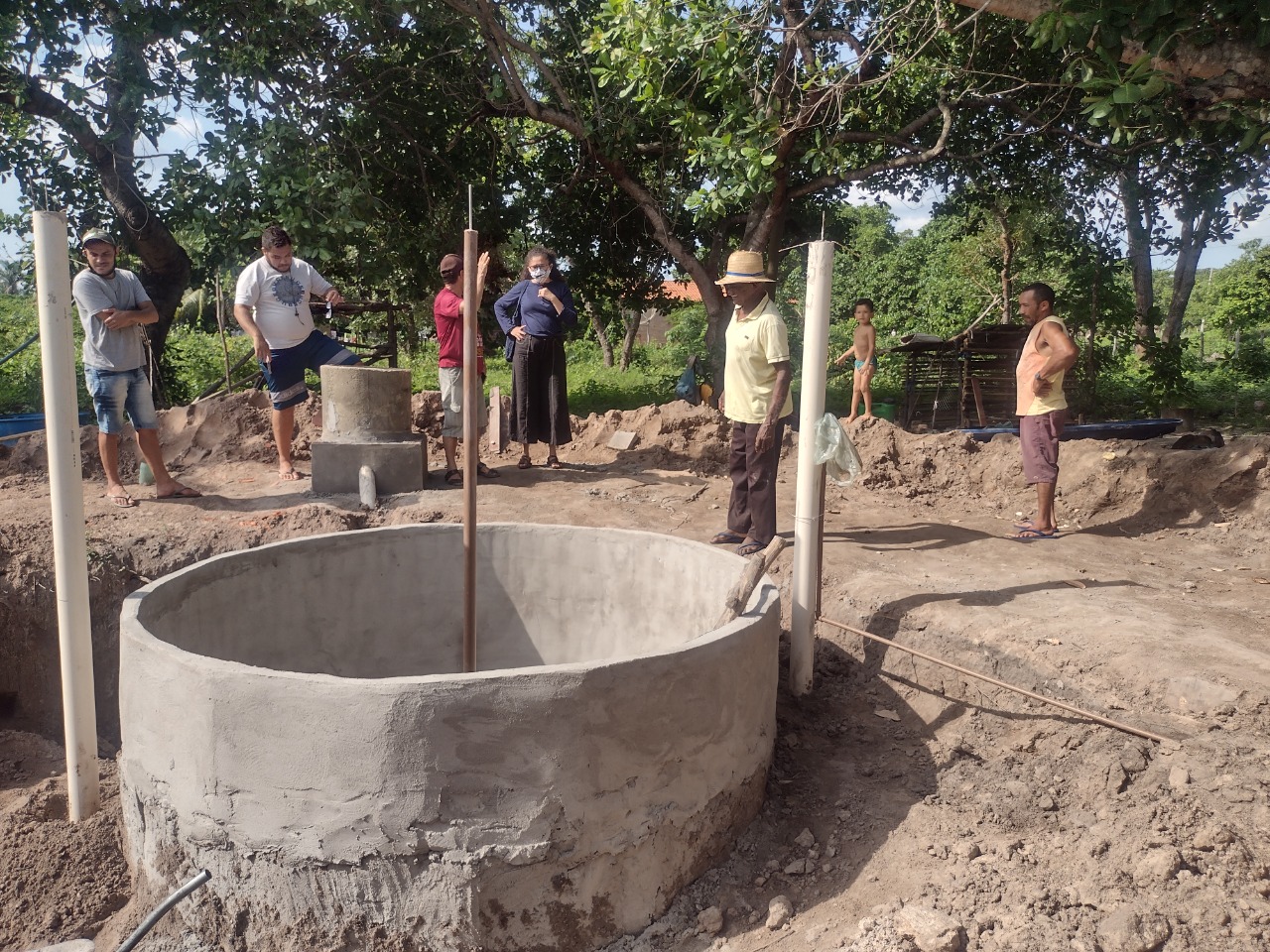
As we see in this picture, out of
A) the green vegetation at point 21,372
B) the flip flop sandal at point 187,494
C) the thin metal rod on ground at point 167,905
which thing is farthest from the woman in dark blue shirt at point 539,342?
the green vegetation at point 21,372

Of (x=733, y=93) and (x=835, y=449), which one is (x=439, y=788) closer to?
(x=835, y=449)

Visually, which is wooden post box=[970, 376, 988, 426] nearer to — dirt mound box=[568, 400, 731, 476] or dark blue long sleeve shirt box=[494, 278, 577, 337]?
dirt mound box=[568, 400, 731, 476]

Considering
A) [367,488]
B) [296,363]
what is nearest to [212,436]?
[296,363]

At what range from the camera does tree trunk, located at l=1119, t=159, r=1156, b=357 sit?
1079 centimetres

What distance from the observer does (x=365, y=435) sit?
19.6 ft

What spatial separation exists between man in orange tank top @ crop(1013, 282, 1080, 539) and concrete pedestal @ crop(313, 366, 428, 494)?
371 centimetres

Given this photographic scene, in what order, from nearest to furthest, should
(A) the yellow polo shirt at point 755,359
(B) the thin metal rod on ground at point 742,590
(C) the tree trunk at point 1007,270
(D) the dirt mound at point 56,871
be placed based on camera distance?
1. (D) the dirt mound at point 56,871
2. (B) the thin metal rod on ground at point 742,590
3. (A) the yellow polo shirt at point 755,359
4. (C) the tree trunk at point 1007,270

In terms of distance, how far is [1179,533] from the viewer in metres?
5.45

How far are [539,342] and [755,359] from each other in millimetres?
2181

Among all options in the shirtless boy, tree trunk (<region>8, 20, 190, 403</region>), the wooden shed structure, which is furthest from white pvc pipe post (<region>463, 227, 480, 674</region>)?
the wooden shed structure

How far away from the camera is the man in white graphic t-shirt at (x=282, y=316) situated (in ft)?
18.1

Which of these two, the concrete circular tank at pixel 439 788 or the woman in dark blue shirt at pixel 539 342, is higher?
the woman in dark blue shirt at pixel 539 342

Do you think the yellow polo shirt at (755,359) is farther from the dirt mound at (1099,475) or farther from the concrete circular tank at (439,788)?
the dirt mound at (1099,475)

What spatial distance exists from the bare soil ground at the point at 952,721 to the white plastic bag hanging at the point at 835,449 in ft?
2.14
